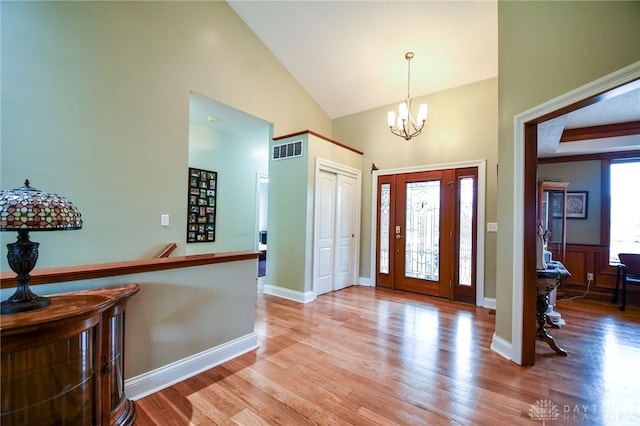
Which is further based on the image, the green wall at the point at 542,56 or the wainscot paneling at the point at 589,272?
the wainscot paneling at the point at 589,272

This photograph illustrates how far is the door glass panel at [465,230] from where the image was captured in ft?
13.9

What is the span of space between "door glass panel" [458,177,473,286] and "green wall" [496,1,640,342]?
1610 millimetres

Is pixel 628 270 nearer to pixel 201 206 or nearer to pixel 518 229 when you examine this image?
pixel 518 229

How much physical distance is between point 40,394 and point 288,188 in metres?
3.49

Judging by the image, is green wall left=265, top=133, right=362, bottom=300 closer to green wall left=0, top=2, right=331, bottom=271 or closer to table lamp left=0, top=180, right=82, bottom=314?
green wall left=0, top=2, right=331, bottom=271

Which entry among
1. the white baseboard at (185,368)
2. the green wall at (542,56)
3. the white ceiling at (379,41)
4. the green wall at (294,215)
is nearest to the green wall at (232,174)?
the green wall at (294,215)

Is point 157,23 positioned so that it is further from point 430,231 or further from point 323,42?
point 430,231

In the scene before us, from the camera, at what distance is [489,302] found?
4000mm

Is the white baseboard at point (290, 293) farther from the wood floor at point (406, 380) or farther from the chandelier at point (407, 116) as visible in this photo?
the chandelier at point (407, 116)

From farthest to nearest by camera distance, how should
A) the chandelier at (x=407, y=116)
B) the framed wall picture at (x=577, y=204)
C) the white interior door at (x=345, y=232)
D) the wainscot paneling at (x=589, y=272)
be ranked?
the white interior door at (x=345, y=232), the framed wall picture at (x=577, y=204), the wainscot paneling at (x=589, y=272), the chandelier at (x=407, y=116)

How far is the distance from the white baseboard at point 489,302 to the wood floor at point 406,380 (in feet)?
2.25

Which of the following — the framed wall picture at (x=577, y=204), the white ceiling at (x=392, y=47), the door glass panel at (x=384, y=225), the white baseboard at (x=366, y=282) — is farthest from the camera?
the white baseboard at (x=366, y=282)

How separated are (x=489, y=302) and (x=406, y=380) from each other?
2.60m

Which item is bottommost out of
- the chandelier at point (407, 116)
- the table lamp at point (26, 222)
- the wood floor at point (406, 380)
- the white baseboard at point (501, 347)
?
the wood floor at point (406, 380)
